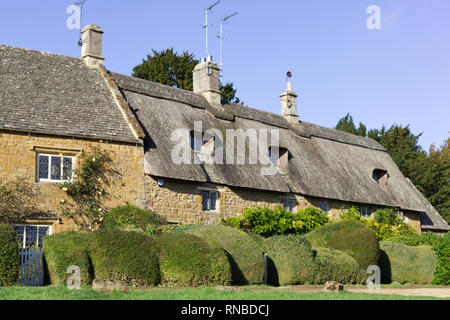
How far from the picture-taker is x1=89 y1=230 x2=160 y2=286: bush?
15867mm

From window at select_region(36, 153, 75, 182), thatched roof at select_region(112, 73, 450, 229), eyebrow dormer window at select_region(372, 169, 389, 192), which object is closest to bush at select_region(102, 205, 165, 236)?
thatched roof at select_region(112, 73, 450, 229)

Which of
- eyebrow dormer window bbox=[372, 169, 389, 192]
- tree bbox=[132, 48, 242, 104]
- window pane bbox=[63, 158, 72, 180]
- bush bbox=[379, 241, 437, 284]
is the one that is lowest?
bush bbox=[379, 241, 437, 284]

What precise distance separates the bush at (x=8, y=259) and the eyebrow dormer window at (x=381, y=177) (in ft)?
77.8

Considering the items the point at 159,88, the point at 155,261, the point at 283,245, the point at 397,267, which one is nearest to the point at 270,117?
the point at 159,88

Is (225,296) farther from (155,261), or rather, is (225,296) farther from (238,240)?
(238,240)

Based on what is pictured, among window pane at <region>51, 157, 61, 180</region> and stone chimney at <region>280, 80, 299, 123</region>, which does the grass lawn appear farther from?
stone chimney at <region>280, 80, 299, 123</region>

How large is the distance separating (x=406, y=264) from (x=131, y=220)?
10.4 meters

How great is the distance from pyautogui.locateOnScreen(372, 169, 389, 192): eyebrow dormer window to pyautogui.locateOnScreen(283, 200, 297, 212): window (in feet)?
27.2

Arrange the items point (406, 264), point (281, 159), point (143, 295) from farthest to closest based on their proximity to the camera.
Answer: point (281, 159)
point (406, 264)
point (143, 295)

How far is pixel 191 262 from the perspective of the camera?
1647 cm

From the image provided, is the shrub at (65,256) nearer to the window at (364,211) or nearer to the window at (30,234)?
the window at (30,234)

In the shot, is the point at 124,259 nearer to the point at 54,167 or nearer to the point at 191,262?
the point at 191,262

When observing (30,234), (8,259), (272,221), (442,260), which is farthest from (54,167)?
(442,260)

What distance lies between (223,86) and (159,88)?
→ 1933 cm
